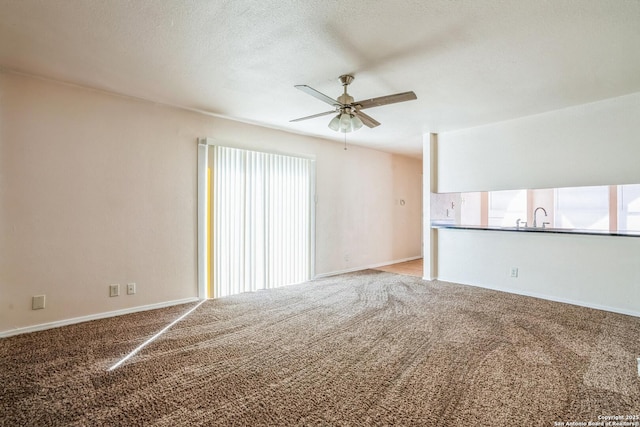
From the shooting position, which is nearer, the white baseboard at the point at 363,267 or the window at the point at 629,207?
the window at the point at 629,207

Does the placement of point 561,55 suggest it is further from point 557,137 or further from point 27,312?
point 27,312

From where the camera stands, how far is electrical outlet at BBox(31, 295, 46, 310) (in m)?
Result: 3.03

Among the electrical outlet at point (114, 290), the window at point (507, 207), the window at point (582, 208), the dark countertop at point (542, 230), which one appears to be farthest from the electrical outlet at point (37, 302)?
the window at point (582, 208)

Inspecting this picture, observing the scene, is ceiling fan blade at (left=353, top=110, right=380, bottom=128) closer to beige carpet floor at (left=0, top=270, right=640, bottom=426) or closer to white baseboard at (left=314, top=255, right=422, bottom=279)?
beige carpet floor at (left=0, top=270, right=640, bottom=426)

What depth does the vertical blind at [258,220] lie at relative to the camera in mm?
4273

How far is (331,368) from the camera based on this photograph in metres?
2.32

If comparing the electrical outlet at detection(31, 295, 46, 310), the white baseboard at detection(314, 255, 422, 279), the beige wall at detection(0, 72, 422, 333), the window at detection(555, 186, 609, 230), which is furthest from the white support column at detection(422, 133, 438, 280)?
the electrical outlet at detection(31, 295, 46, 310)

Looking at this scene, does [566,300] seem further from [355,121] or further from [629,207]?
[355,121]

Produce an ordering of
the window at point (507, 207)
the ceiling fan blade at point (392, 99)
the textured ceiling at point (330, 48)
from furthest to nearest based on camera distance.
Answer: the window at point (507, 207)
the ceiling fan blade at point (392, 99)
the textured ceiling at point (330, 48)

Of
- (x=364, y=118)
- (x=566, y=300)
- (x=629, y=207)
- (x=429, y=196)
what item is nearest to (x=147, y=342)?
(x=364, y=118)

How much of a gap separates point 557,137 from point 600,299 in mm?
2066

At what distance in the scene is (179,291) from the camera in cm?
396

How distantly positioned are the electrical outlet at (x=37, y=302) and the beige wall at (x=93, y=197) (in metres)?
0.04

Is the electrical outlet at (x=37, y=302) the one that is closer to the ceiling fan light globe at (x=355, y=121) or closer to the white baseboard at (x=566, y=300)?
the ceiling fan light globe at (x=355, y=121)
